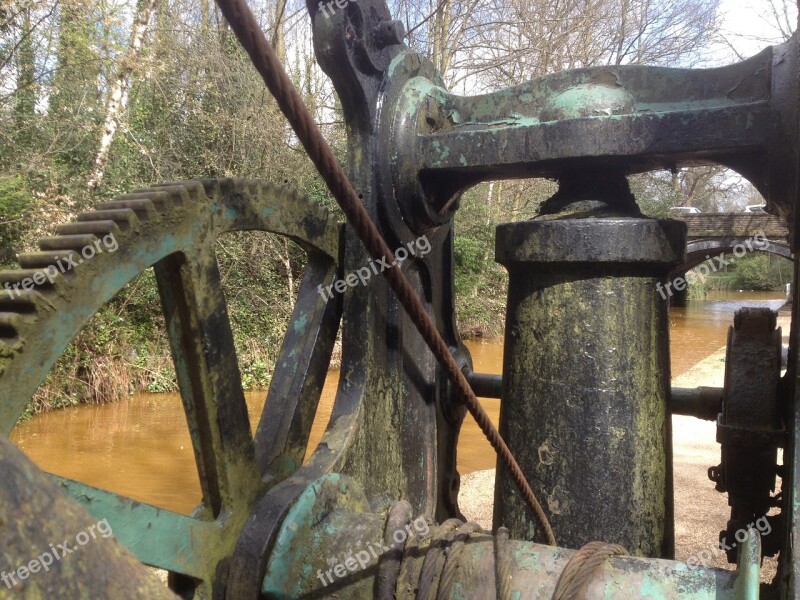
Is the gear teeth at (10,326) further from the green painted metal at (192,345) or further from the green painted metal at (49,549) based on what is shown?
the green painted metal at (49,549)

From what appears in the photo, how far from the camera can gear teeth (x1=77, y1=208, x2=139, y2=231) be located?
116 cm

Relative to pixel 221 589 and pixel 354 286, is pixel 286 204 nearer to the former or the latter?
pixel 354 286

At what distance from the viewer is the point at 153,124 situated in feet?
38.3

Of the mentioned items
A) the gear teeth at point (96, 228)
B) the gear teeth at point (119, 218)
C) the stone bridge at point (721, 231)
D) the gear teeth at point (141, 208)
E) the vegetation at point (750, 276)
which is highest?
the stone bridge at point (721, 231)

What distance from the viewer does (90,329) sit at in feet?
31.0

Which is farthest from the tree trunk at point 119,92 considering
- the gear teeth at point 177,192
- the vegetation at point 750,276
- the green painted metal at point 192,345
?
the vegetation at point 750,276

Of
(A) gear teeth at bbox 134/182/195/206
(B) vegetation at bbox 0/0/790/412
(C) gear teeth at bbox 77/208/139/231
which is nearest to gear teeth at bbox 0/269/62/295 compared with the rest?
(C) gear teeth at bbox 77/208/139/231

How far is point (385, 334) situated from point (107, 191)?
9.91 meters

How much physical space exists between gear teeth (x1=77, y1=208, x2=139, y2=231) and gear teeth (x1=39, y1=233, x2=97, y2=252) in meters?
0.05

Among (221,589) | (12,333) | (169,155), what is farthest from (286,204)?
(169,155)

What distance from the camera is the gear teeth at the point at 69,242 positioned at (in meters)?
1.10

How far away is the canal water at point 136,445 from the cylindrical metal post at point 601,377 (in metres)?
5.17

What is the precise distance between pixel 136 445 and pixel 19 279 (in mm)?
7770

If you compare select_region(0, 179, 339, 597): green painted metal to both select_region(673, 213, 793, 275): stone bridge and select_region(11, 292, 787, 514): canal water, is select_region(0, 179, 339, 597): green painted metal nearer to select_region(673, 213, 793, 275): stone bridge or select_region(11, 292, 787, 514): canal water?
select_region(11, 292, 787, 514): canal water
